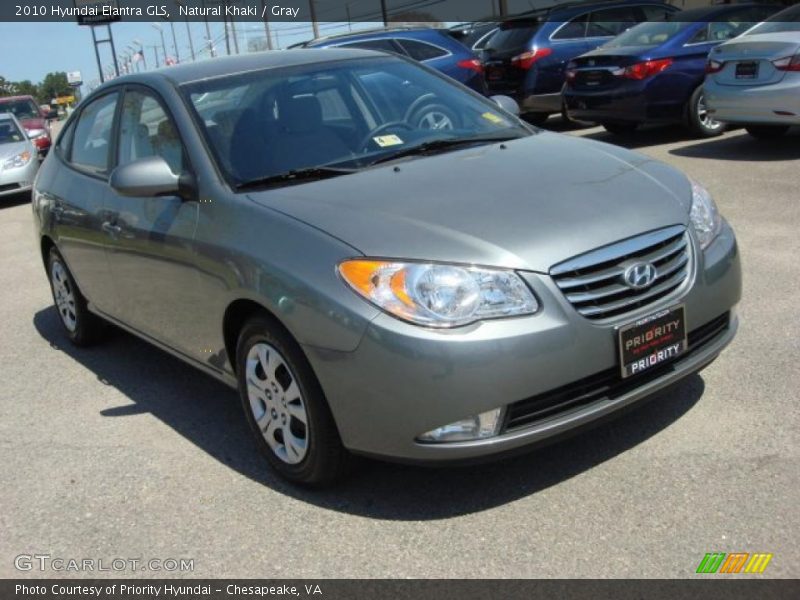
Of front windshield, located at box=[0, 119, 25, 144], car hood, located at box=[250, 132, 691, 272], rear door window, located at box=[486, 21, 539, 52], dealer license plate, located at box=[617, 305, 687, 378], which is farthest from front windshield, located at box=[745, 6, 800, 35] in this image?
front windshield, located at box=[0, 119, 25, 144]

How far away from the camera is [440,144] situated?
4199 mm

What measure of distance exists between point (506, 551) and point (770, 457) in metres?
1.13

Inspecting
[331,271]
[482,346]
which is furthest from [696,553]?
[331,271]

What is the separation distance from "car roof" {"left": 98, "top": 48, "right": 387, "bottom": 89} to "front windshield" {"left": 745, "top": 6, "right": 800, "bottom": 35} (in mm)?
5803

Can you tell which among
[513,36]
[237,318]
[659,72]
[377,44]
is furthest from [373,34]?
[237,318]

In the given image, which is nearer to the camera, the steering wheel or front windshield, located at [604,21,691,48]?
the steering wheel

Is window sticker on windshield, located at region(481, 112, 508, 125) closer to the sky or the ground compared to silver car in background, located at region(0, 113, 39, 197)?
closer to the sky

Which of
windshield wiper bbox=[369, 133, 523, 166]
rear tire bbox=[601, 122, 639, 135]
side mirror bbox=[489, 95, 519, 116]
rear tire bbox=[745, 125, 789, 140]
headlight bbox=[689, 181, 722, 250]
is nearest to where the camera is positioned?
headlight bbox=[689, 181, 722, 250]

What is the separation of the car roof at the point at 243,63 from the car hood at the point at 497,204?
1.03m

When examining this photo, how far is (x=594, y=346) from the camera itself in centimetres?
309

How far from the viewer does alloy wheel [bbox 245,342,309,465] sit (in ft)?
11.4

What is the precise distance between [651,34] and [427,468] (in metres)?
8.74

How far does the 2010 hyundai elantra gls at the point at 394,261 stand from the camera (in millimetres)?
3033

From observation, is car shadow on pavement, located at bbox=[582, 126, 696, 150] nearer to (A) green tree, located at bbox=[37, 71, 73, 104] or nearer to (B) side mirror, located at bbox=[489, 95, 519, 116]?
(B) side mirror, located at bbox=[489, 95, 519, 116]
